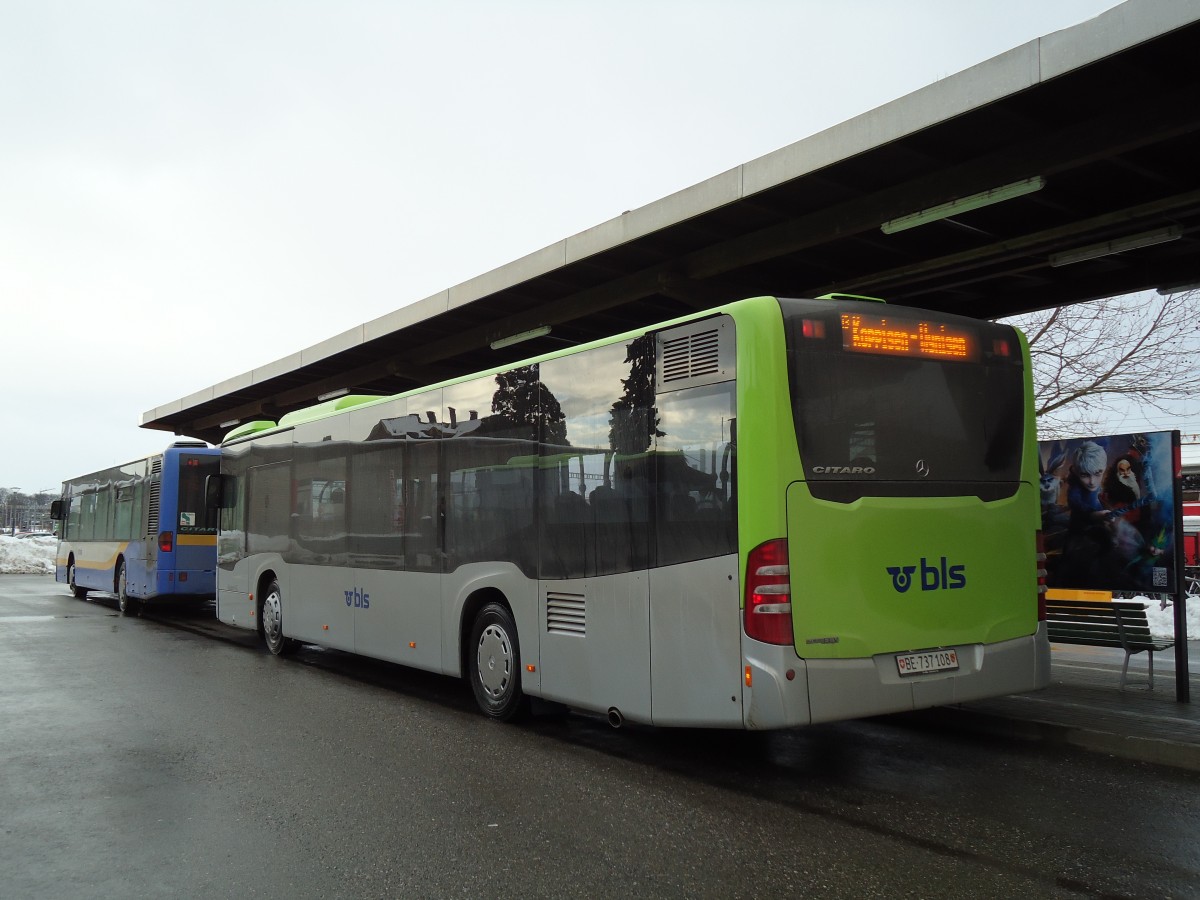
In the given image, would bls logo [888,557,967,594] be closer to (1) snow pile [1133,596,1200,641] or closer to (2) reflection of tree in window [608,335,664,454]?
(2) reflection of tree in window [608,335,664,454]

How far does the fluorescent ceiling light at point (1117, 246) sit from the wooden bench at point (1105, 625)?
3.53 m

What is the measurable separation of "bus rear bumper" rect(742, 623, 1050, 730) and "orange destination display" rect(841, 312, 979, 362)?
6.32 feet

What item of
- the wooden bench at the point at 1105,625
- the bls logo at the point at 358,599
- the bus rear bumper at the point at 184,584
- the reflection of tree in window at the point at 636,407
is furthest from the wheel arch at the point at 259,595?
the wooden bench at the point at 1105,625

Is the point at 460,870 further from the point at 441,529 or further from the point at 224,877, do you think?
the point at 441,529

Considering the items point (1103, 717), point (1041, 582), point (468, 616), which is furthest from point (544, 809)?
point (1103, 717)

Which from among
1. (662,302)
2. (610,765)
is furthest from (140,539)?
(610,765)

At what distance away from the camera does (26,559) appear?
41156 mm

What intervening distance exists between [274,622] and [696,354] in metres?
8.61

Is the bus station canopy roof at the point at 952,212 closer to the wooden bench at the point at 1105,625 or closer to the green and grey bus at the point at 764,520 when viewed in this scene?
the green and grey bus at the point at 764,520

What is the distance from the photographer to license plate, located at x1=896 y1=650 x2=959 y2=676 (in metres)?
6.01

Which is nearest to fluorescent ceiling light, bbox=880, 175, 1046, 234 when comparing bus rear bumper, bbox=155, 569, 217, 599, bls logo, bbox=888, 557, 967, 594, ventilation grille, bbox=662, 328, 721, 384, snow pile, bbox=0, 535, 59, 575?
bls logo, bbox=888, 557, 967, 594

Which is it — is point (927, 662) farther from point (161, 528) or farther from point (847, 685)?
point (161, 528)

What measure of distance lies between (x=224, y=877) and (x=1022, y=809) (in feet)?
14.0

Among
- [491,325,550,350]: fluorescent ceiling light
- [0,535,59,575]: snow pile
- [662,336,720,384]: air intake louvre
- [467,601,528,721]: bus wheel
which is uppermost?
[491,325,550,350]: fluorescent ceiling light
